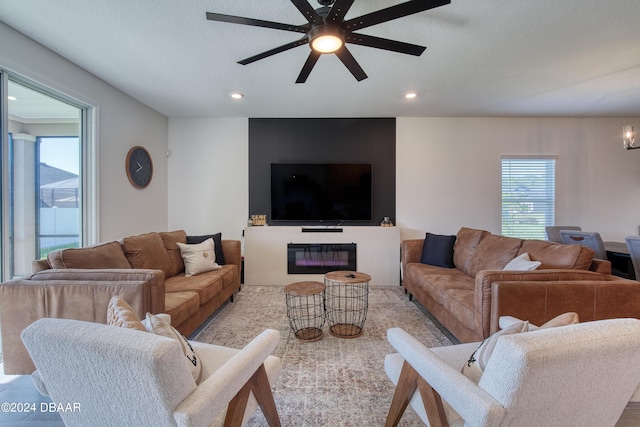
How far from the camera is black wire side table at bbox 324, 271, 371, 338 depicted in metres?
2.58

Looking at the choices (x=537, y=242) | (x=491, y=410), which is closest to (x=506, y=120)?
(x=537, y=242)

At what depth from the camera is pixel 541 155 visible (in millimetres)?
4391

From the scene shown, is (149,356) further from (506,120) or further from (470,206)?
(506,120)

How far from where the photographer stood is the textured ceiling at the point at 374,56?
6.52 ft

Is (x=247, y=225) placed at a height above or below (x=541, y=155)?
below

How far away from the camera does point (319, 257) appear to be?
4.24 m

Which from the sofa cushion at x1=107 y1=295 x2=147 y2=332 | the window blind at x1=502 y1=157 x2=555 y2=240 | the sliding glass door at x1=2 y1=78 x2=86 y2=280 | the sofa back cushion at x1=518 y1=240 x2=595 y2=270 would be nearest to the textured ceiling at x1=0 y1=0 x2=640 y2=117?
the sliding glass door at x1=2 y1=78 x2=86 y2=280

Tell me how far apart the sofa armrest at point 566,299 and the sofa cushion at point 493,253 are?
823 millimetres

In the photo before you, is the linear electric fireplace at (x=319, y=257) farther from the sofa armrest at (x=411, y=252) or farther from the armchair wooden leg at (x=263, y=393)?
the armchair wooden leg at (x=263, y=393)

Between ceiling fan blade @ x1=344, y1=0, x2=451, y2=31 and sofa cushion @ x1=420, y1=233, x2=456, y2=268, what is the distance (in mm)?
2643

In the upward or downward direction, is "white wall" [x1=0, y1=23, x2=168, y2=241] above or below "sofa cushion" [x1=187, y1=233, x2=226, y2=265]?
above

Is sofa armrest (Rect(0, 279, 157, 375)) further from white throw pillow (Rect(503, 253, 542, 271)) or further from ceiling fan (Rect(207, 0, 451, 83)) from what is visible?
white throw pillow (Rect(503, 253, 542, 271))

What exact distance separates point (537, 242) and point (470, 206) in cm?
199

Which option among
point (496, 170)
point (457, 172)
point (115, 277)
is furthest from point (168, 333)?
point (496, 170)
